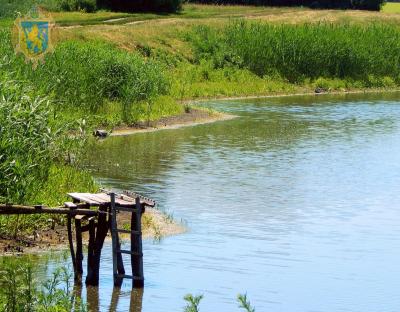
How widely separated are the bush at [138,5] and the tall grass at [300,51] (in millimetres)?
7797

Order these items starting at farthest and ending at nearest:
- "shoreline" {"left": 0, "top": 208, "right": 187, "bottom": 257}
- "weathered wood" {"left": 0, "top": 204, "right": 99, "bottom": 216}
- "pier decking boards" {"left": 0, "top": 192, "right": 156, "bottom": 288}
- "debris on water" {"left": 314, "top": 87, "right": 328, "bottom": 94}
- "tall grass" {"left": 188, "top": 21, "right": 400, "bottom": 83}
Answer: "tall grass" {"left": 188, "top": 21, "right": 400, "bottom": 83} → "debris on water" {"left": 314, "top": 87, "right": 328, "bottom": 94} → "shoreline" {"left": 0, "top": 208, "right": 187, "bottom": 257} → "pier decking boards" {"left": 0, "top": 192, "right": 156, "bottom": 288} → "weathered wood" {"left": 0, "top": 204, "right": 99, "bottom": 216}

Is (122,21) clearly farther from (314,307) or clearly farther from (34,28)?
(314,307)

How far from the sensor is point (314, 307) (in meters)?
15.7

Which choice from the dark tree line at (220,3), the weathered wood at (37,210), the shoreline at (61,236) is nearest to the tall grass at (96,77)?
the shoreline at (61,236)

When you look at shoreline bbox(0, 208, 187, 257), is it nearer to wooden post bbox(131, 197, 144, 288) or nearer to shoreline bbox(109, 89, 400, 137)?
wooden post bbox(131, 197, 144, 288)

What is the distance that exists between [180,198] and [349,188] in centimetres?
407

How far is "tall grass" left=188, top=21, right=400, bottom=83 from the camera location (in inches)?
2131

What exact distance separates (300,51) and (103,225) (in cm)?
3983

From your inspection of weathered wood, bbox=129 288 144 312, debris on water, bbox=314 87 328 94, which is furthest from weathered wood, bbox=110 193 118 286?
debris on water, bbox=314 87 328 94

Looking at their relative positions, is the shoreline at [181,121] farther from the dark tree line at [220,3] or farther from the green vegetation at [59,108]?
the dark tree line at [220,3]

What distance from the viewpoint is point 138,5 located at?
2601 inches

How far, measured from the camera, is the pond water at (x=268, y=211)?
16359 mm

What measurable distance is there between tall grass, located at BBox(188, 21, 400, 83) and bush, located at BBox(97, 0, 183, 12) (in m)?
7.80

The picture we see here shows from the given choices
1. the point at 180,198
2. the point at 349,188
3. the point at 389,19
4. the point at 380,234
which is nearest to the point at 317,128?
the point at 349,188
